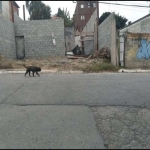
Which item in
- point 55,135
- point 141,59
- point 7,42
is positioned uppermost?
point 7,42

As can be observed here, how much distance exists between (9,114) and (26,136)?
1.21m

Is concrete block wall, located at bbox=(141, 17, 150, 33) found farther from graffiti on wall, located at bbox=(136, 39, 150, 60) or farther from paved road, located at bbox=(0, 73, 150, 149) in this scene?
paved road, located at bbox=(0, 73, 150, 149)

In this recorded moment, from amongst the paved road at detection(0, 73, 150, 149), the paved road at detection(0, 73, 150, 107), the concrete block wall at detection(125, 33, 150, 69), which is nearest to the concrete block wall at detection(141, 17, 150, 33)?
the concrete block wall at detection(125, 33, 150, 69)

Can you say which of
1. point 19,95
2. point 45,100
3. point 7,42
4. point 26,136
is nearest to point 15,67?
point 7,42

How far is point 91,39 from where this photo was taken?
19.4m

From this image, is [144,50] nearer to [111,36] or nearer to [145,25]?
[111,36]

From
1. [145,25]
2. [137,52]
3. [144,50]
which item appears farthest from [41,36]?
[144,50]

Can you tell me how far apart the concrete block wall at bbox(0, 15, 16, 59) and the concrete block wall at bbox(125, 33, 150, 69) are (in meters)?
9.25

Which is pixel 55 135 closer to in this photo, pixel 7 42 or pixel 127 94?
pixel 127 94

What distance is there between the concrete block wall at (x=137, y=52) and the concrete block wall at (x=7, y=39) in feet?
30.4

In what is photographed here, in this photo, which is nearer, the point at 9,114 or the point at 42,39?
the point at 9,114

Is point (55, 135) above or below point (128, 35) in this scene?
A: below

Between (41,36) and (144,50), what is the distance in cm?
925

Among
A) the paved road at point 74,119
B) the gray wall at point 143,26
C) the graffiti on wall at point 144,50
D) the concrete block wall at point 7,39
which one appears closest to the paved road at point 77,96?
the paved road at point 74,119
